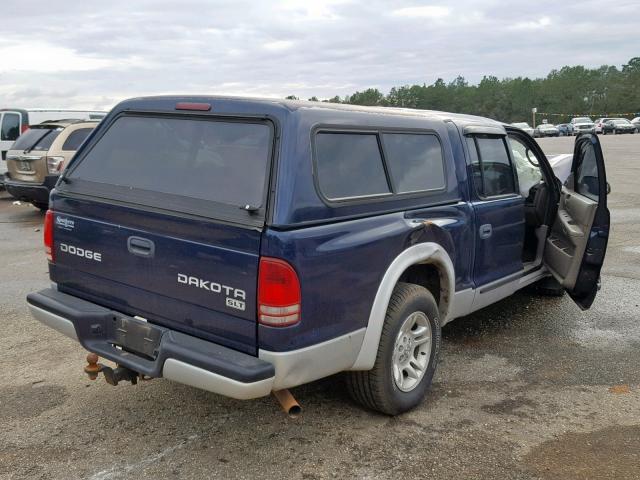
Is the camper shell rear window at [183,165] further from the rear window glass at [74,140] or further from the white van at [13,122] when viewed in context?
the white van at [13,122]

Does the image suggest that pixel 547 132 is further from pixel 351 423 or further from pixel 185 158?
pixel 185 158

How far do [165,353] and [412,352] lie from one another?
1.53 meters

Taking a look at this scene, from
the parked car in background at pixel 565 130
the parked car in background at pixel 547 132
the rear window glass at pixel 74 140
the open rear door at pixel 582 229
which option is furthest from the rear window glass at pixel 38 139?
the parked car in background at pixel 565 130

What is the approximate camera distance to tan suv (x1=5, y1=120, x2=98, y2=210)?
35.8ft

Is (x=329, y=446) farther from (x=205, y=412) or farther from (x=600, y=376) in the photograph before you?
(x=600, y=376)

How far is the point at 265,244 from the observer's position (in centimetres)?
287

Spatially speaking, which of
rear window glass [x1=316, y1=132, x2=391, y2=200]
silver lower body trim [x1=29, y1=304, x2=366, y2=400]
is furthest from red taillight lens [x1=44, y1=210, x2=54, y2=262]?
rear window glass [x1=316, y1=132, x2=391, y2=200]

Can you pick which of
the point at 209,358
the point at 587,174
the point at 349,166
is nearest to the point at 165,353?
the point at 209,358

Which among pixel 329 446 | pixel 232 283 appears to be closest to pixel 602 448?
pixel 329 446

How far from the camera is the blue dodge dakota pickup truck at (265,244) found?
2936 mm

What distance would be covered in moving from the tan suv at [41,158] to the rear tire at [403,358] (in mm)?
8616

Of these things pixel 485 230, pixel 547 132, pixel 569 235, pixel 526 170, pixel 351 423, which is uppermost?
pixel 526 170

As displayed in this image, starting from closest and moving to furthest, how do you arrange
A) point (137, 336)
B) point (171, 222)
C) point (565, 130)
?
point (171, 222) < point (137, 336) < point (565, 130)

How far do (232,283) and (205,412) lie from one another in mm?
1183
